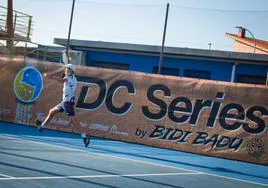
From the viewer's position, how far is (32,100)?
→ 14.9m

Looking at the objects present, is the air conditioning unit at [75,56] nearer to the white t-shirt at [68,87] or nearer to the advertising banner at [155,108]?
the advertising banner at [155,108]

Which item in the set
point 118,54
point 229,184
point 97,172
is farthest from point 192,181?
point 118,54

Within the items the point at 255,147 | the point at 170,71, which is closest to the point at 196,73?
the point at 170,71

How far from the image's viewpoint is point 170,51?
24312 millimetres

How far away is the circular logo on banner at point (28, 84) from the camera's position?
15.0 metres

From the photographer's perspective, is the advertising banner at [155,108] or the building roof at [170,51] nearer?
the advertising banner at [155,108]

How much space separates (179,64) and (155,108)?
1205 cm

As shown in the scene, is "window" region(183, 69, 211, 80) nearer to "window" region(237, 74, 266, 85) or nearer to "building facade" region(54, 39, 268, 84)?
"building facade" region(54, 39, 268, 84)

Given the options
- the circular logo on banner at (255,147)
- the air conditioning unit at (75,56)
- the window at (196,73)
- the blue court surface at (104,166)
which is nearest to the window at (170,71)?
the window at (196,73)

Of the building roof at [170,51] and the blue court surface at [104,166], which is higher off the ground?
the building roof at [170,51]

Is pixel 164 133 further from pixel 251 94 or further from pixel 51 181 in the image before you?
pixel 51 181

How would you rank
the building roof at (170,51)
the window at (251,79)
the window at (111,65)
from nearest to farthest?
the building roof at (170,51) < the window at (251,79) < the window at (111,65)

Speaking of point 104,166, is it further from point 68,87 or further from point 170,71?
point 170,71

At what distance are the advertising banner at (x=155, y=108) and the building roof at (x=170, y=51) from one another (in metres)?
10.4
